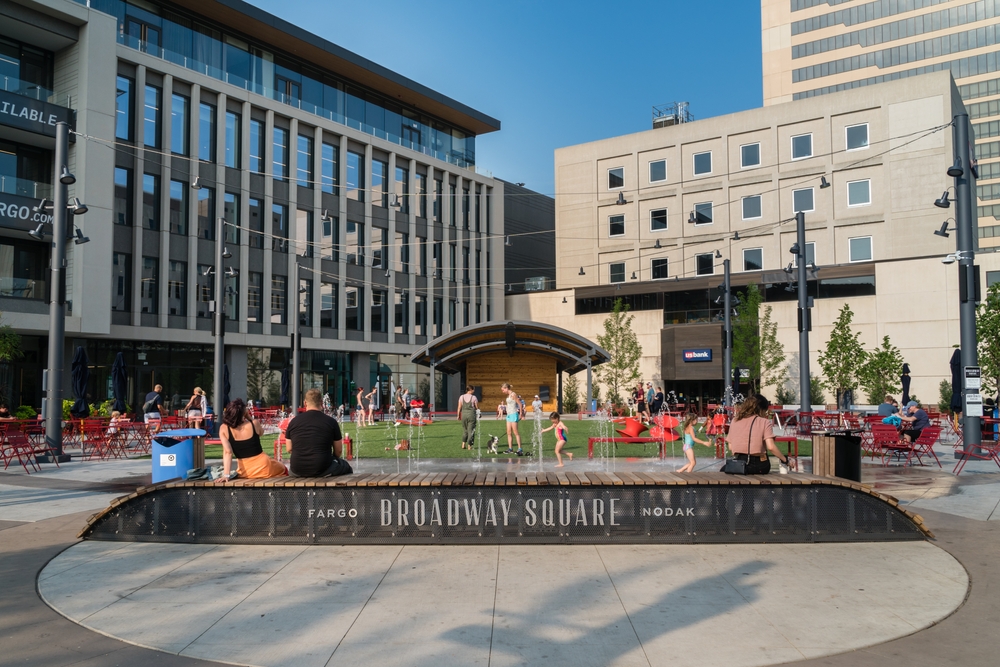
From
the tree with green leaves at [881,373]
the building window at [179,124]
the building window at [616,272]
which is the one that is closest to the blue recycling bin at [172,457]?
the building window at [179,124]

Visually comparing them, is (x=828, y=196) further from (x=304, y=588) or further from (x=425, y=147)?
(x=304, y=588)

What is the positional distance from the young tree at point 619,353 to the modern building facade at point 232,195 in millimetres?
10555

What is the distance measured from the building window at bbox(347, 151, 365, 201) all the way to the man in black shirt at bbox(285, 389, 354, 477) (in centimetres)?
3761

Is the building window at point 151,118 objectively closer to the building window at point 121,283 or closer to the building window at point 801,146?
the building window at point 121,283

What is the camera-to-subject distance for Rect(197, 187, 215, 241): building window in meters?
37.4

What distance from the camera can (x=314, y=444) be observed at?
922 cm

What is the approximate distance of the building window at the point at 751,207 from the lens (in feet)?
161

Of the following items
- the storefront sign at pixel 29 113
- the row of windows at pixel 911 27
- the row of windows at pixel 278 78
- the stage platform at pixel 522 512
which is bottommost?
the stage platform at pixel 522 512

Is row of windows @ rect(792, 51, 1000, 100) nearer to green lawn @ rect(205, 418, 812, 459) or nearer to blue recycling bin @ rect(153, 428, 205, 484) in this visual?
green lawn @ rect(205, 418, 812, 459)

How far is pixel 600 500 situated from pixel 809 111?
A: 1777 inches

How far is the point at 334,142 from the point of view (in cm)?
4488

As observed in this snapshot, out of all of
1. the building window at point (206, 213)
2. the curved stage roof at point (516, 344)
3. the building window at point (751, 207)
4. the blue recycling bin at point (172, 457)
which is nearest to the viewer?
the blue recycling bin at point (172, 457)

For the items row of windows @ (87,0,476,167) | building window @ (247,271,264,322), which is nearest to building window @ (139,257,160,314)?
building window @ (247,271,264,322)

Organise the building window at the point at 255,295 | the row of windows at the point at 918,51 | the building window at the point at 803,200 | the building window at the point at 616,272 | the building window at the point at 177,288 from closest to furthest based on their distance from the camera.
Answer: the building window at the point at 177,288 < the building window at the point at 255,295 < the building window at the point at 803,200 < the building window at the point at 616,272 < the row of windows at the point at 918,51
